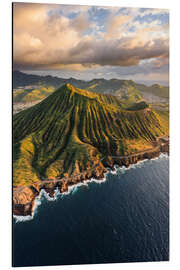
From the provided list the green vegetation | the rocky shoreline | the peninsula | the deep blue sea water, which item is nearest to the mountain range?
the green vegetation

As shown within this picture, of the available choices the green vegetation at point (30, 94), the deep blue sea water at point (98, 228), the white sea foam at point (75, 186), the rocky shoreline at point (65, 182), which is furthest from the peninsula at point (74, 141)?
the deep blue sea water at point (98, 228)

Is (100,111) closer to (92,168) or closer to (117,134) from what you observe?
(117,134)

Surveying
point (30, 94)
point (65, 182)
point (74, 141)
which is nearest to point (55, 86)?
point (30, 94)

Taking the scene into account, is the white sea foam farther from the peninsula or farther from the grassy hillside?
the grassy hillside

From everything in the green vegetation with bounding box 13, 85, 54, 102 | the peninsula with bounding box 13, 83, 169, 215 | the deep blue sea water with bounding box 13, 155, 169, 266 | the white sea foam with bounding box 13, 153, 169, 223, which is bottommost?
the deep blue sea water with bounding box 13, 155, 169, 266

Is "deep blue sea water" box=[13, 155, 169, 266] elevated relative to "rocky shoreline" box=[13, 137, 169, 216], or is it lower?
lower
